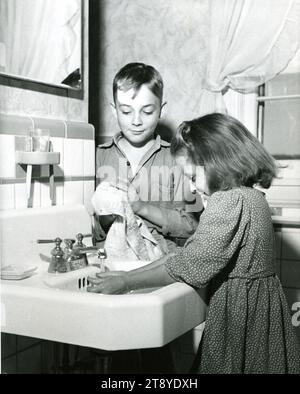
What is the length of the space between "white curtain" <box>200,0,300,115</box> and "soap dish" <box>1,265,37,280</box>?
39.9 inches

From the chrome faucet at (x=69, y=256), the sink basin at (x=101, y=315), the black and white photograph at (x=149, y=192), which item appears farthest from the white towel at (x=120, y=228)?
the sink basin at (x=101, y=315)

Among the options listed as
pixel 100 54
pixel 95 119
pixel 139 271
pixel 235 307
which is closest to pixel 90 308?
pixel 139 271

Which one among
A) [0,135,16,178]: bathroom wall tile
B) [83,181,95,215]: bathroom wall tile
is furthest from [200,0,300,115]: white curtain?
[0,135,16,178]: bathroom wall tile

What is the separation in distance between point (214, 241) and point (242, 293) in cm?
17

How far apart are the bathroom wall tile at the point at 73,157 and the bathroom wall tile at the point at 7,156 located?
0.24 meters

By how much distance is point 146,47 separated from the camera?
77.7 inches

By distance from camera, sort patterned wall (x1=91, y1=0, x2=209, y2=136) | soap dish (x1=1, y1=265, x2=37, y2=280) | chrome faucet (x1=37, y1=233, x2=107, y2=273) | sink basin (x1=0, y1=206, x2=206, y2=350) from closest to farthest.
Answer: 1. sink basin (x1=0, y1=206, x2=206, y2=350)
2. soap dish (x1=1, y1=265, x2=37, y2=280)
3. chrome faucet (x1=37, y1=233, x2=107, y2=273)
4. patterned wall (x1=91, y1=0, x2=209, y2=136)

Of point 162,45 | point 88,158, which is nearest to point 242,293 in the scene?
point 88,158

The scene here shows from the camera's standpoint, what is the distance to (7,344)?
1.35m

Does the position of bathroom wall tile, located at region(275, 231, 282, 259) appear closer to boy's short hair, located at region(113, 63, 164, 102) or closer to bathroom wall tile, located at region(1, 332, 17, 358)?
boy's short hair, located at region(113, 63, 164, 102)

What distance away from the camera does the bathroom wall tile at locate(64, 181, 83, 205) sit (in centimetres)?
155

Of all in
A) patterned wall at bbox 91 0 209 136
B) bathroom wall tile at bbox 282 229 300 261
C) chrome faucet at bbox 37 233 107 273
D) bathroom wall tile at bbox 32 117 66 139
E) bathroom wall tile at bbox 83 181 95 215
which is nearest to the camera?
chrome faucet at bbox 37 233 107 273
